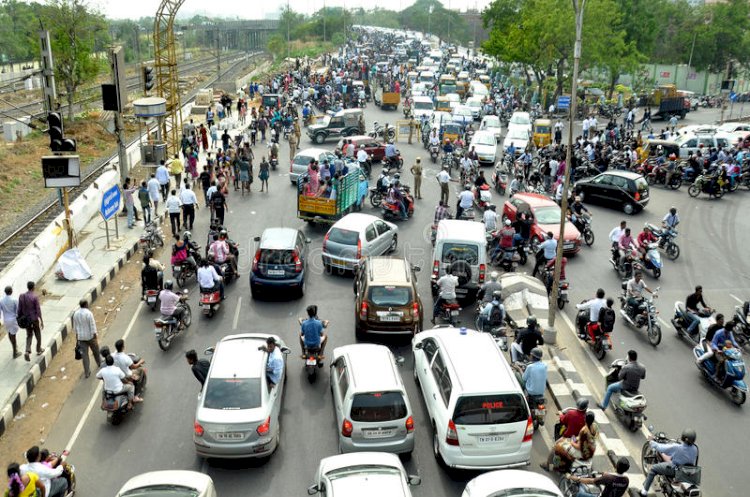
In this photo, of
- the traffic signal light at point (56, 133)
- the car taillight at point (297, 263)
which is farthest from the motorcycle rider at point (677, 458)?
the traffic signal light at point (56, 133)

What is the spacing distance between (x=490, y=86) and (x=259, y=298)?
51253 mm

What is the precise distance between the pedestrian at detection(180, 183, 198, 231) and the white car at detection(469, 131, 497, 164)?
609 inches

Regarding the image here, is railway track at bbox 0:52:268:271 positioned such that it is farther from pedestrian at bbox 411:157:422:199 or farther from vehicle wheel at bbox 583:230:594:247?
vehicle wheel at bbox 583:230:594:247

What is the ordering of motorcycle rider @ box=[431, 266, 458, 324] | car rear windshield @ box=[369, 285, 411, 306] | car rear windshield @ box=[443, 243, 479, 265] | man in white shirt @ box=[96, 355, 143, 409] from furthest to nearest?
car rear windshield @ box=[443, 243, 479, 265], motorcycle rider @ box=[431, 266, 458, 324], car rear windshield @ box=[369, 285, 411, 306], man in white shirt @ box=[96, 355, 143, 409]

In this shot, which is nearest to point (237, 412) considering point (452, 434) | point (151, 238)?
point (452, 434)

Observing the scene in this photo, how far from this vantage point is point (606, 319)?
47.4 ft

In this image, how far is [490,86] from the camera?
63.8m

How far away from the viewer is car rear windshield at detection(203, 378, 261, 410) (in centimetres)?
1045

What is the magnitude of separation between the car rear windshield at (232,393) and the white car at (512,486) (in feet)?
12.2

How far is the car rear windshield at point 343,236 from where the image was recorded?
1838 cm

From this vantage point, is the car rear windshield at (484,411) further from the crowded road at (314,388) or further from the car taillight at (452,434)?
the crowded road at (314,388)

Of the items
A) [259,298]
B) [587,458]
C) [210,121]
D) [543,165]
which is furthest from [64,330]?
[210,121]

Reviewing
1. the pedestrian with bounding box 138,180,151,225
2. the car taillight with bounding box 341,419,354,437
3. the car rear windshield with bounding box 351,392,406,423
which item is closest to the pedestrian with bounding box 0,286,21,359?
the car taillight with bounding box 341,419,354,437

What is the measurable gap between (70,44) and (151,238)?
3095 cm
